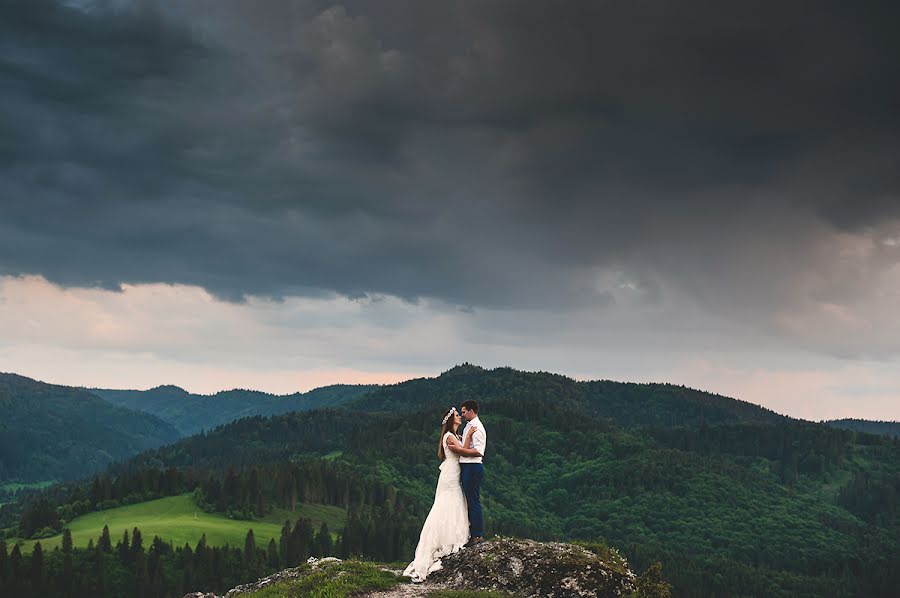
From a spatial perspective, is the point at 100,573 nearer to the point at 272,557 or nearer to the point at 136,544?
the point at 136,544

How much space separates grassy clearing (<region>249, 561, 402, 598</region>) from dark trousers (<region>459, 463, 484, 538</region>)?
4.42 m

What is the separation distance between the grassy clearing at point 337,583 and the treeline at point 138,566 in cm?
14559

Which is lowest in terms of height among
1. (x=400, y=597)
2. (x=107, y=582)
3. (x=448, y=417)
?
(x=107, y=582)

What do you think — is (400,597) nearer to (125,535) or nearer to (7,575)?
(7,575)

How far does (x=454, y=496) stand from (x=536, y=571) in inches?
199

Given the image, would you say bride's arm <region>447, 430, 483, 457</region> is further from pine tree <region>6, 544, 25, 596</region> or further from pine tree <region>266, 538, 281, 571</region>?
pine tree <region>266, 538, 281, 571</region>

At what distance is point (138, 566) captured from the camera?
168 meters

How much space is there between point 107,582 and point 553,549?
166418 mm

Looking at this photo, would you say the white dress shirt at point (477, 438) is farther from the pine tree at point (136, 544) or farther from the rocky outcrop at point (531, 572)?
the pine tree at point (136, 544)

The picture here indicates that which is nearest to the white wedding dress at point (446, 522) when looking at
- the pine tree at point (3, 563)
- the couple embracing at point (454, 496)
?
the couple embracing at point (454, 496)

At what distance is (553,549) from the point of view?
3388 cm

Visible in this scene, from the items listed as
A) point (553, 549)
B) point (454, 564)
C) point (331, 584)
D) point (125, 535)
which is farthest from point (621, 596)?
point (125, 535)

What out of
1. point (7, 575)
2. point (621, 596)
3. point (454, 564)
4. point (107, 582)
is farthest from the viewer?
point (107, 582)

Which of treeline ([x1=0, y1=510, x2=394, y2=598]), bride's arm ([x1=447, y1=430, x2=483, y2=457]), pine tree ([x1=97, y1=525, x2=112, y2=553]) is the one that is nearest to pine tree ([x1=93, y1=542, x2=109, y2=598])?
treeline ([x1=0, y1=510, x2=394, y2=598])
